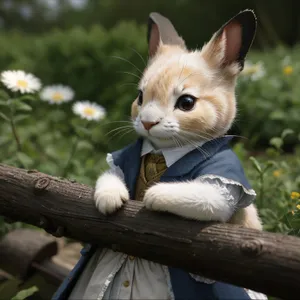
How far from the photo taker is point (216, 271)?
1.56 meters

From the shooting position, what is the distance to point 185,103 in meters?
1.79

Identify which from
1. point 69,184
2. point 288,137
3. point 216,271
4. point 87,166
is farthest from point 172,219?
point 288,137

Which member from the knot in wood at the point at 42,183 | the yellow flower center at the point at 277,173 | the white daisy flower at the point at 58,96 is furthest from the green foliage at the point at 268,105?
the knot in wood at the point at 42,183

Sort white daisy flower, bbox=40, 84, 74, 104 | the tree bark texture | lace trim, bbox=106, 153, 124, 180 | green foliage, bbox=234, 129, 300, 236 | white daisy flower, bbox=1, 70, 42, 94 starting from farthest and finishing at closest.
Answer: white daisy flower, bbox=40, 84, 74, 104 → white daisy flower, bbox=1, 70, 42, 94 → green foliage, bbox=234, 129, 300, 236 → lace trim, bbox=106, 153, 124, 180 → the tree bark texture

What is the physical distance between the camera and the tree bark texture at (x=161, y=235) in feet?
4.75

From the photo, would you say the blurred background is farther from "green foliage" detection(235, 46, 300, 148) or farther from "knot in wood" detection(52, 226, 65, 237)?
"knot in wood" detection(52, 226, 65, 237)

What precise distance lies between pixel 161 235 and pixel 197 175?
29 cm

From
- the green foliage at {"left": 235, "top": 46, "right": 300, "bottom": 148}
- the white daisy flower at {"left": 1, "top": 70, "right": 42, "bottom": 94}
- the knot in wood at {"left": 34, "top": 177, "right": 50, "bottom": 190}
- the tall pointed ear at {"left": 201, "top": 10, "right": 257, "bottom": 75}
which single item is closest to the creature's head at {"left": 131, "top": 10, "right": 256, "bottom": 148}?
the tall pointed ear at {"left": 201, "top": 10, "right": 257, "bottom": 75}

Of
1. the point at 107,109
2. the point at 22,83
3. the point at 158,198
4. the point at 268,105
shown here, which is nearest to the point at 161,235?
the point at 158,198

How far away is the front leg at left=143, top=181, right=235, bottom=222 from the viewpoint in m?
1.61

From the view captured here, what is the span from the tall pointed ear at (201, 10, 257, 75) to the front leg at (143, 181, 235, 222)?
1.75 feet

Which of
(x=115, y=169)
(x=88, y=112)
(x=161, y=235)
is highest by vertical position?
(x=88, y=112)

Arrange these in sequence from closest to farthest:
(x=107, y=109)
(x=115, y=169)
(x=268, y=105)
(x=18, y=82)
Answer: (x=115, y=169)
(x=18, y=82)
(x=268, y=105)
(x=107, y=109)

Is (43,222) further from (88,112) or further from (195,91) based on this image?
(88,112)
